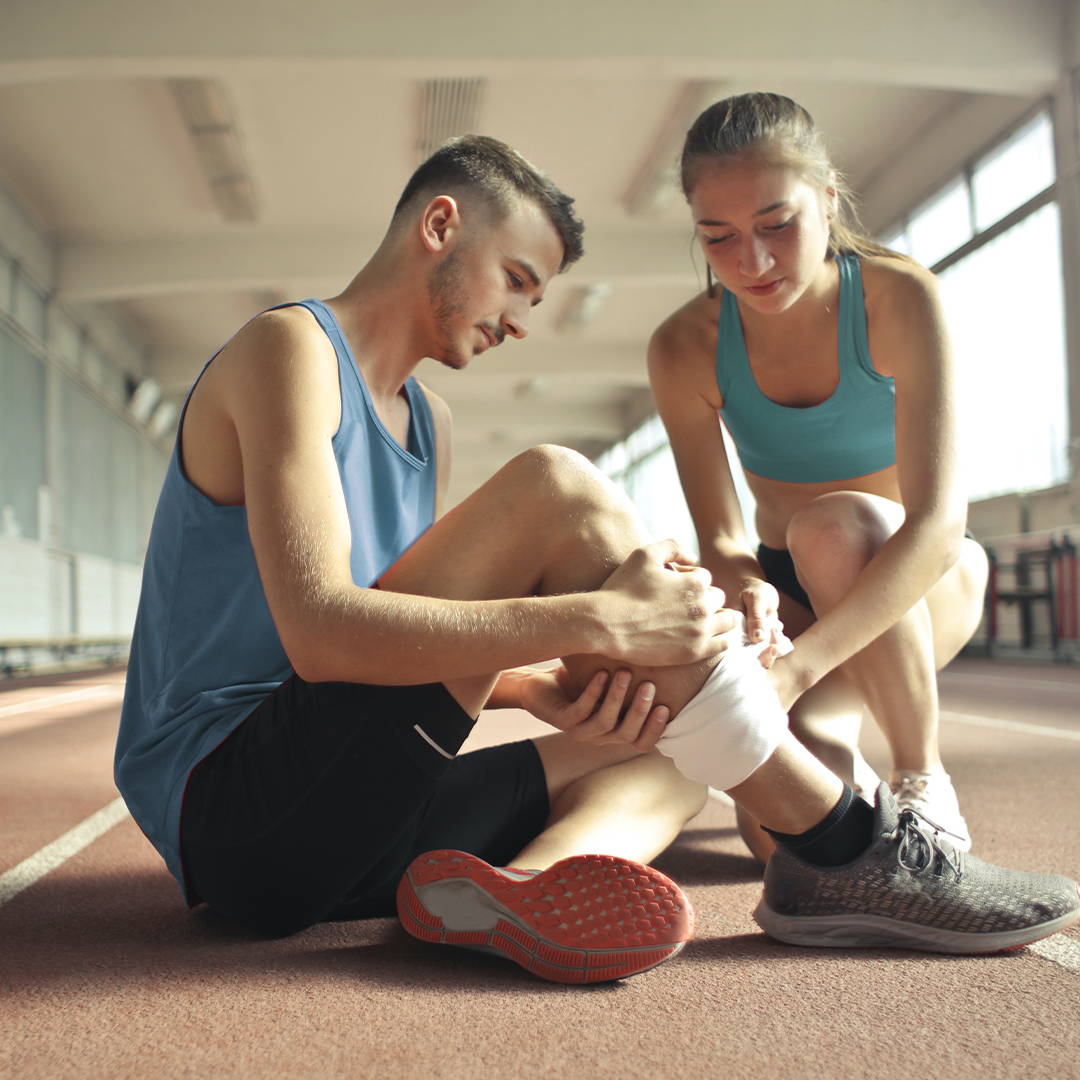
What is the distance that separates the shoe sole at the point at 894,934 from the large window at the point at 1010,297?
7.33m

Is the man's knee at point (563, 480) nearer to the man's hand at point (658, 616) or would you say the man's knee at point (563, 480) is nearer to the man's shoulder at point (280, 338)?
the man's hand at point (658, 616)

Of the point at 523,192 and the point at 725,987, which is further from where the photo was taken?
the point at 523,192

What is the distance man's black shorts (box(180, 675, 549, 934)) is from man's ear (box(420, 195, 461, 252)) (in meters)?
0.76

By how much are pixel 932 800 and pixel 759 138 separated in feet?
3.60

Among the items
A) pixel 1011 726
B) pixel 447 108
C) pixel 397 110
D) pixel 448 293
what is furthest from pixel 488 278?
pixel 397 110

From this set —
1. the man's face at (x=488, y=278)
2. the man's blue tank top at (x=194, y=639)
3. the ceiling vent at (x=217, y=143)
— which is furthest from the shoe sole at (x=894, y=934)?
the ceiling vent at (x=217, y=143)

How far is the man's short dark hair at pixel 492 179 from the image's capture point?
1.70 metres

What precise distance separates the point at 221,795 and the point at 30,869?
2.97ft

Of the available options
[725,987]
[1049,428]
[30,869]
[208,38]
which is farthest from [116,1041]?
[1049,428]

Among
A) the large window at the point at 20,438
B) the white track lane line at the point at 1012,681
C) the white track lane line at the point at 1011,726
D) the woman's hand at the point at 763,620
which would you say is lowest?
the white track lane line at the point at 1012,681

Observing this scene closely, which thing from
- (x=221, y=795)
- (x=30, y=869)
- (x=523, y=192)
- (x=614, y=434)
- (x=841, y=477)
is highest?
(x=614, y=434)

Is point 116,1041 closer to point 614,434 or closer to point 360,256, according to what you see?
point 360,256

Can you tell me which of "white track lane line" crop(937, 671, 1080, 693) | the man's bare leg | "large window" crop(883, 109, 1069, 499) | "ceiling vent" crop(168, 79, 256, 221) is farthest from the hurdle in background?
the man's bare leg

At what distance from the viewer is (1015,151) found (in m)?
8.73
